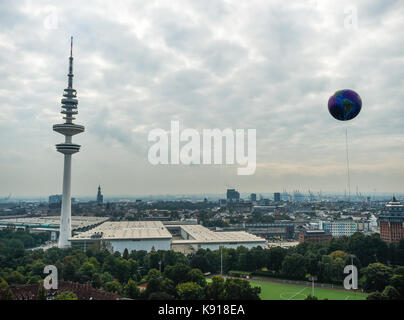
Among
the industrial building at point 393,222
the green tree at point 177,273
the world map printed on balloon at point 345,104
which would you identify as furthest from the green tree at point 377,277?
the industrial building at point 393,222

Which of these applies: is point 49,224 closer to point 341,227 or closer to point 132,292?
point 341,227

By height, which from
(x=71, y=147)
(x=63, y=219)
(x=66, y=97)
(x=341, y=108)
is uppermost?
(x=66, y=97)

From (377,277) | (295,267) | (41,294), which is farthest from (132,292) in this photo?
(377,277)

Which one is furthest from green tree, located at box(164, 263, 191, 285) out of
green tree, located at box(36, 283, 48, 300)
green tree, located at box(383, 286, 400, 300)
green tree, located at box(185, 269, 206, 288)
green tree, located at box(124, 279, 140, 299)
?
green tree, located at box(383, 286, 400, 300)

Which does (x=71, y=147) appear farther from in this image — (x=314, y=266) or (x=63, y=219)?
(x=314, y=266)

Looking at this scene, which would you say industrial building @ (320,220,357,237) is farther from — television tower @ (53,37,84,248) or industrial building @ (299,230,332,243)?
television tower @ (53,37,84,248)

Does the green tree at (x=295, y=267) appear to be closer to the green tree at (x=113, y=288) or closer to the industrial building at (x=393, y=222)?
the green tree at (x=113, y=288)
